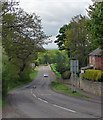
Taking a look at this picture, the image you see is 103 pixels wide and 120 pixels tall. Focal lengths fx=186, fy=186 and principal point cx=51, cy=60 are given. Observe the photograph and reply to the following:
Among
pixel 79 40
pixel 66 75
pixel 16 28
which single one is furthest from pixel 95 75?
pixel 79 40

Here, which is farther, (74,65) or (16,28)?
(74,65)

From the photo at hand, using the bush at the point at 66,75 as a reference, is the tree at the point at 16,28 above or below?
above

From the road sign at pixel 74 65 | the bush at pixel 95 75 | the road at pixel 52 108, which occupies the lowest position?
the road at pixel 52 108

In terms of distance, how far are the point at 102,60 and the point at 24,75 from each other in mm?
29614

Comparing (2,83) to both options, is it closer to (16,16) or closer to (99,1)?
(16,16)

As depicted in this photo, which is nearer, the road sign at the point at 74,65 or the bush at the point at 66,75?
the road sign at the point at 74,65

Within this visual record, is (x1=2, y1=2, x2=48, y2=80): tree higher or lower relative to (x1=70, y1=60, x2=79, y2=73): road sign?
higher

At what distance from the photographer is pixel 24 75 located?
56781mm

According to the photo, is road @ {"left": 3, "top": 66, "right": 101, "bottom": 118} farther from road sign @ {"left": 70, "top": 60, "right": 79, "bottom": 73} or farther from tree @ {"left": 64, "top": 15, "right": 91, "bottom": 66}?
tree @ {"left": 64, "top": 15, "right": 91, "bottom": 66}

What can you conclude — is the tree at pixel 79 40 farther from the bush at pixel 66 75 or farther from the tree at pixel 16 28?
the tree at pixel 16 28

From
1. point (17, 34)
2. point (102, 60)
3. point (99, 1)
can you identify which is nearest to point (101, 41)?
point (99, 1)

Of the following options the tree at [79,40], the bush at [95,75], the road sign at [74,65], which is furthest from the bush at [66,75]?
the road sign at [74,65]

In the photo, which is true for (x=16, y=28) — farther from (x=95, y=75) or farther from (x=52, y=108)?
(x=95, y=75)

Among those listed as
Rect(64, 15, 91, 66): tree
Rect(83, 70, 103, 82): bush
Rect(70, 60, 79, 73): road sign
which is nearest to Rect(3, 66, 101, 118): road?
Rect(70, 60, 79, 73): road sign
